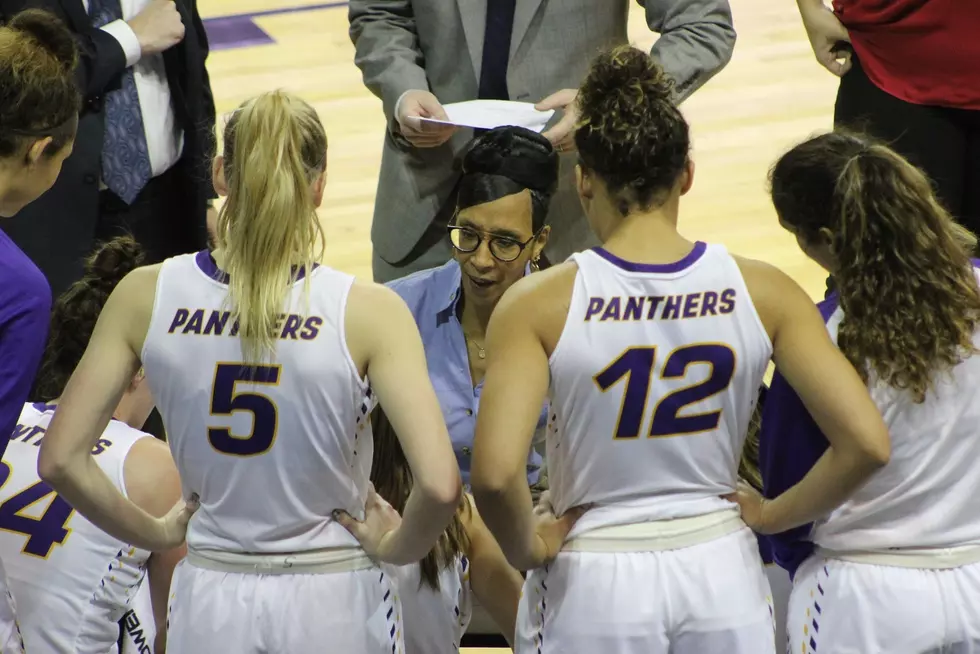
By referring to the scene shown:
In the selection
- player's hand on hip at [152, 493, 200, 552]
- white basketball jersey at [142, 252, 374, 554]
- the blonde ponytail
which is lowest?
player's hand on hip at [152, 493, 200, 552]

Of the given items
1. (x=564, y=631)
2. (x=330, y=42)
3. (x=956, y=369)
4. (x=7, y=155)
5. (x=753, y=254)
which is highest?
(x=7, y=155)

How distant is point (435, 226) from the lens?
133 inches

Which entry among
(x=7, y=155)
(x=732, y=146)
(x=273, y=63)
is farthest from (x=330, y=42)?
(x=7, y=155)

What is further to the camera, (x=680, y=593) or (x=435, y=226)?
(x=435, y=226)

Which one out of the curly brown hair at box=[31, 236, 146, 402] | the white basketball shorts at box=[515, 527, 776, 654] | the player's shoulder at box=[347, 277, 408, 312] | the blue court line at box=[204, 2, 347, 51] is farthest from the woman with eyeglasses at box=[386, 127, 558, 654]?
the blue court line at box=[204, 2, 347, 51]

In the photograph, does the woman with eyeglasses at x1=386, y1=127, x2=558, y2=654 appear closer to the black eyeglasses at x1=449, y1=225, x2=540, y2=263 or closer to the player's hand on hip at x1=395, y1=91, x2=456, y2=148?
the black eyeglasses at x1=449, y1=225, x2=540, y2=263

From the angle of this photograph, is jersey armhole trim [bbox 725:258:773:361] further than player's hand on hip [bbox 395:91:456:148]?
No

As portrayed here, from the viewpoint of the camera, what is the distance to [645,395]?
200 cm

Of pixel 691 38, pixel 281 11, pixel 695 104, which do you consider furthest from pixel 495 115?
pixel 281 11

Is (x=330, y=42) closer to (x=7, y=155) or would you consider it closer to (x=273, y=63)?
(x=273, y=63)

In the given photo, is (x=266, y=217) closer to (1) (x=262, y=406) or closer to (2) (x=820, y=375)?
(1) (x=262, y=406)

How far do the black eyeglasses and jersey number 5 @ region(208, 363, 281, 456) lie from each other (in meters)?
0.96

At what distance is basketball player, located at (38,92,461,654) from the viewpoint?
1.98 m

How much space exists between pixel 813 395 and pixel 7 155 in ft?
4.43
